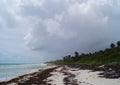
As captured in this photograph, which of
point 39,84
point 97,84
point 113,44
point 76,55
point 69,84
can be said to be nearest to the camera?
point 97,84

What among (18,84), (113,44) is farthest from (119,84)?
(113,44)

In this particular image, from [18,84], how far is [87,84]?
11.8 meters

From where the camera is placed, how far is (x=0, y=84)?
39.6 meters

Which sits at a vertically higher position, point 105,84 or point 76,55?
point 76,55

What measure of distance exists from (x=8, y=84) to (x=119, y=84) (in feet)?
58.1

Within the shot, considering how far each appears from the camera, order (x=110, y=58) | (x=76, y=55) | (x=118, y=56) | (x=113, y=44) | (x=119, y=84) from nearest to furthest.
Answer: (x=119, y=84) → (x=118, y=56) → (x=110, y=58) → (x=113, y=44) → (x=76, y=55)

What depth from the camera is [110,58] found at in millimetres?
84875

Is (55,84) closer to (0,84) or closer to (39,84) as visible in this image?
(39,84)

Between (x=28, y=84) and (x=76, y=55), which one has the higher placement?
(x=76, y=55)

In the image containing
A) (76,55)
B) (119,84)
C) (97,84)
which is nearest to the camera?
(119,84)

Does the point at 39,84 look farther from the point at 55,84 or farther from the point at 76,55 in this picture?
the point at 76,55

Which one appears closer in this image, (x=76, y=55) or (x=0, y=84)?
(x=0, y=84)

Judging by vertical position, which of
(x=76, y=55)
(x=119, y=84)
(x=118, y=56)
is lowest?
(x=119, y=84)

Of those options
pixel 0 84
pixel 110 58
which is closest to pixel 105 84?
pixel 0 84
